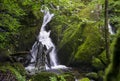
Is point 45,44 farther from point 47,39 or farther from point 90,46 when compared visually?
point 90,46

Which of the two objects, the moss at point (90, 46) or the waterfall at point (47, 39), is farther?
the waterfall at point (47, 39)

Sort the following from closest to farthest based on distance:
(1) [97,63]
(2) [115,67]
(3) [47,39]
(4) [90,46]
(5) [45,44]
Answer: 1. (2) [115,67]
2. (1) [97,63]
3. (4) [90,46]
4. (5) [45,44]
5. (3) [47,39]

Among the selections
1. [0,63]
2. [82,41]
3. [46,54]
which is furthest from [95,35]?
[0,63]

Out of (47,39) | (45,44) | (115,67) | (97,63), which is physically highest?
(115,67)

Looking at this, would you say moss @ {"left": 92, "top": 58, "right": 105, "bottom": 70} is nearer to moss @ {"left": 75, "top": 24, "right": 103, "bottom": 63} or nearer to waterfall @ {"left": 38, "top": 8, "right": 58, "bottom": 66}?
moss @ {"left": 75, "top": 24, "right": 103, "bottom": 63}

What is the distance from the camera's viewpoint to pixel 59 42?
18906 millimetres

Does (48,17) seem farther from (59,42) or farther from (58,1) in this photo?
(58,1)

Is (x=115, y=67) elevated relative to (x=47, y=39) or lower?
elevated

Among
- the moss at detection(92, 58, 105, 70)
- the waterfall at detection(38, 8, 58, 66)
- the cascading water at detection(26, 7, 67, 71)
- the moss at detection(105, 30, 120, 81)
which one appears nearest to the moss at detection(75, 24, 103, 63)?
Result: the moss at detection(92, 58, 105, 70)

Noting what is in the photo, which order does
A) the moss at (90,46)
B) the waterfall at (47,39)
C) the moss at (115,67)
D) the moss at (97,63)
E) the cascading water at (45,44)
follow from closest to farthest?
the moss at (115,67), the moss at (97,63), the moss at (90,46), the cascading water at (45,44), the waterfall at (47,39)

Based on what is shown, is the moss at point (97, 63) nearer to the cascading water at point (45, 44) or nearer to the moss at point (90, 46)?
the moss at point (90, 46)

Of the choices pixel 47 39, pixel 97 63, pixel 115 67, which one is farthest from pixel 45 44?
pixel 115 67

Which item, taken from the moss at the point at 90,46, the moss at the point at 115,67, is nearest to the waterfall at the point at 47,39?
the moss at the point at 90,46

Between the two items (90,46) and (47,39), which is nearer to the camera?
(90,46)
